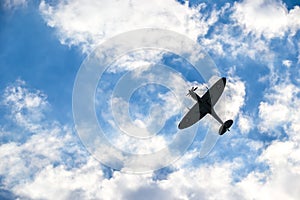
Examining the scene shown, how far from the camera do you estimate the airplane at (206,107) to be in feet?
231

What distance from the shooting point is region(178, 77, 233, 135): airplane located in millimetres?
70312

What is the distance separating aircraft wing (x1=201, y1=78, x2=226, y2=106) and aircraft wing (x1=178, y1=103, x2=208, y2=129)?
11.1ft

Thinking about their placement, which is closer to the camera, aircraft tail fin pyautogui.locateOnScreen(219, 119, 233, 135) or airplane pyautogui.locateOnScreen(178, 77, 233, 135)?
airplane pyautogui.locateOnScreen(178, 77, 233, 135)

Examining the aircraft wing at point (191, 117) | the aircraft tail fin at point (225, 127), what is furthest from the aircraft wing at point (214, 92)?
the aircraft tail fin at point (225, 127)

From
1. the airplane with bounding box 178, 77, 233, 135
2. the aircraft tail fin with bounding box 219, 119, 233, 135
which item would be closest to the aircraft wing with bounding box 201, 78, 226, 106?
the airplane with bounding box 178, 77, 233, 135

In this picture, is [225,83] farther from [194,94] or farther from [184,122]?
[184,122]

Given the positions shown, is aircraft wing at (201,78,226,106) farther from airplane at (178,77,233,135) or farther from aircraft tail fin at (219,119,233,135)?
aircraft tail fin at (219,119,233,135)

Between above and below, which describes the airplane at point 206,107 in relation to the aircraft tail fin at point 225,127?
above

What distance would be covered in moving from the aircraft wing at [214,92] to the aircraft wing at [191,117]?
3.37 meters

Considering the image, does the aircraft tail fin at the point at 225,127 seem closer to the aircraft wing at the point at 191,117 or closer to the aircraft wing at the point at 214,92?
the aircraft wing at the point at 191,117

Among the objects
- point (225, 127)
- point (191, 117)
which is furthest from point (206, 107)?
point (225, 127)

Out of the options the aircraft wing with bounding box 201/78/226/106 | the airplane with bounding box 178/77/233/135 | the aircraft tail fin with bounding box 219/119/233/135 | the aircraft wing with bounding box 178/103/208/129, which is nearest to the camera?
the aircraft wing with bounding box 201/78/226/106

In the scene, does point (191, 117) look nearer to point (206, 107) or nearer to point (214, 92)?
point (206, 107)

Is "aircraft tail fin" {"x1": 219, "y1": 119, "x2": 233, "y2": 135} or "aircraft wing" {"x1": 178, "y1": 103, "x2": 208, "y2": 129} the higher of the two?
"aircraft wing" {"x1": 178, "y1": 103, "x2": 208, "y2": 129}
